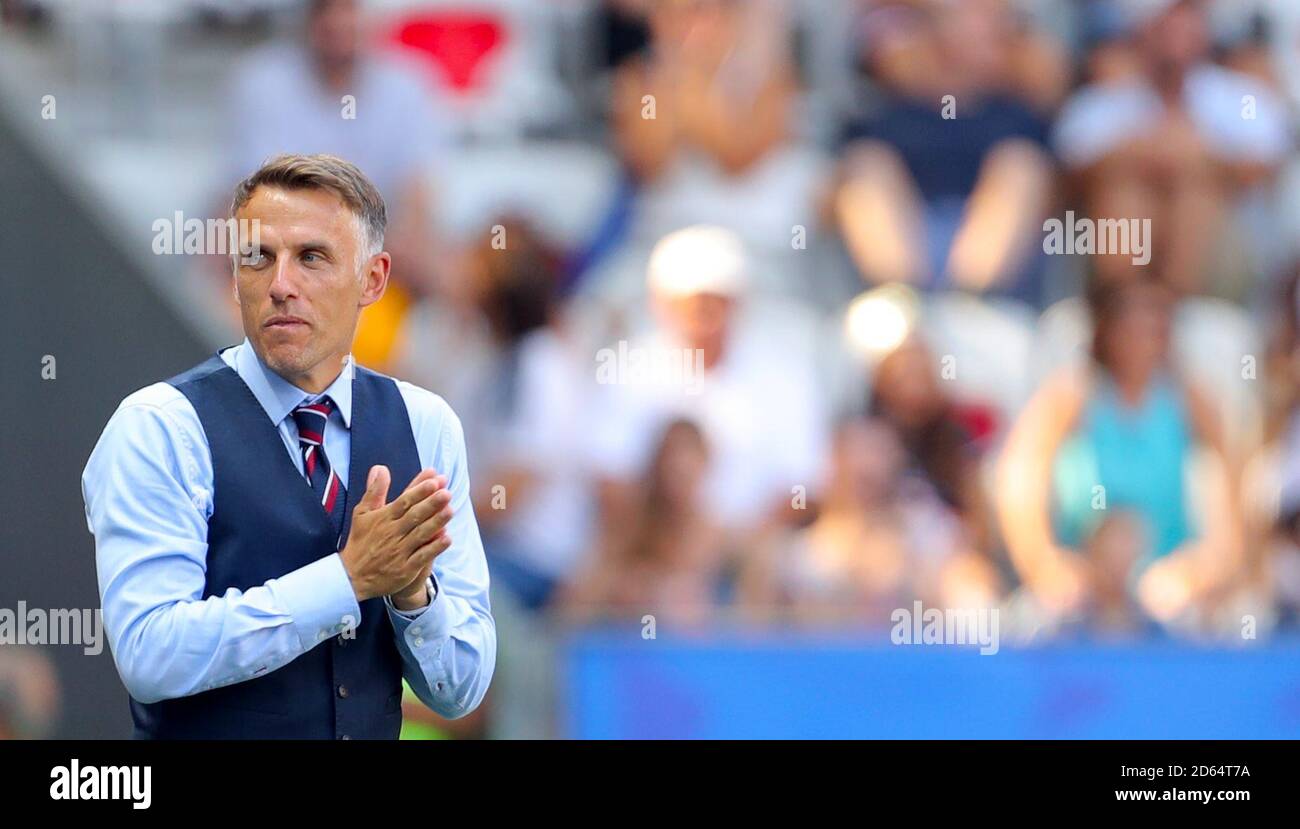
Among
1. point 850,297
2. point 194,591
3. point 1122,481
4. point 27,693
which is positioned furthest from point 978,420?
point 194,591

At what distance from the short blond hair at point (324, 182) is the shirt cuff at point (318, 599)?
380mm

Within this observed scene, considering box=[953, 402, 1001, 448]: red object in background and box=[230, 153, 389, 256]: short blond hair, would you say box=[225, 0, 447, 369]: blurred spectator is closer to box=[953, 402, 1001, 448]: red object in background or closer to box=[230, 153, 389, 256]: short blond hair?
box=[953, 402, 1001, 448]: red object in background

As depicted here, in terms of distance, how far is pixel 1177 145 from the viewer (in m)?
6.48

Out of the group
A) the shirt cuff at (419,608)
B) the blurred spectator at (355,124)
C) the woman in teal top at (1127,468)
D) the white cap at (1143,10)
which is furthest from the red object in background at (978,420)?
the shirt cuff at (419,608)

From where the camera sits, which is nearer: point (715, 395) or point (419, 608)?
point (419, 608)

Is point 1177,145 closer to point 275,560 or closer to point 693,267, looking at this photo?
point 693,267

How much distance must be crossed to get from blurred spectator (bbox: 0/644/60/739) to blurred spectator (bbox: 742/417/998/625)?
1964 millimetres

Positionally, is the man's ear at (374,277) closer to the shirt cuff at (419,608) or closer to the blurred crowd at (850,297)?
the shirt cuff at (419,608)

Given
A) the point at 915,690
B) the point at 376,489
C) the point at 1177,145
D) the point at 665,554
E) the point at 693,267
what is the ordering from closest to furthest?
1. the point at 376,489
2. the point at 915,690
3. the point at 665,554
4. the point at 693,267
5. the point at 1177,145

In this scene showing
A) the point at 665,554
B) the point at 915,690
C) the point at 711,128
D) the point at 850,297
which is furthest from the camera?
the point at 711,128

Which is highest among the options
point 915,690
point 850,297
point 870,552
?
point 850,297

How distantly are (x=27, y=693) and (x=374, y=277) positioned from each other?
299cm

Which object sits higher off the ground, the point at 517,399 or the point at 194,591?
the point at 517,399

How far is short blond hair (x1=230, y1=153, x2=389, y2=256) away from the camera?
2047 millimetres
